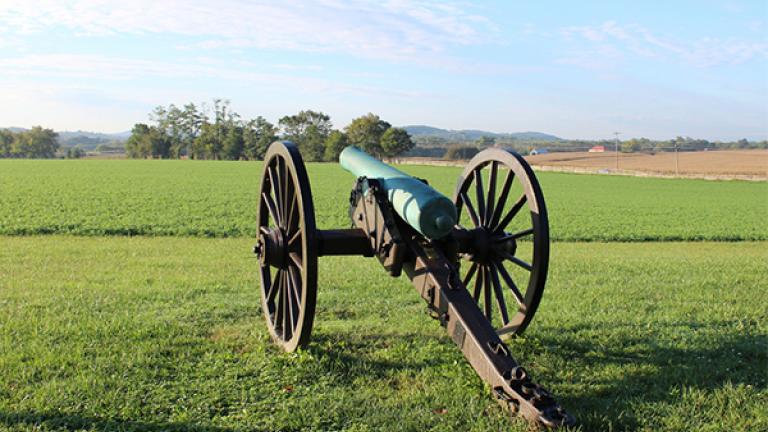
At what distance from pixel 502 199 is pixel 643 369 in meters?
1.69

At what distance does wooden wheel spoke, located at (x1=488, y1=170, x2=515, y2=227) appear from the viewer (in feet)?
17.3

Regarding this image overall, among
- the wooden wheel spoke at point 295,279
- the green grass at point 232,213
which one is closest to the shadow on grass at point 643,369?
the wooden wheel spoke at point 295,279

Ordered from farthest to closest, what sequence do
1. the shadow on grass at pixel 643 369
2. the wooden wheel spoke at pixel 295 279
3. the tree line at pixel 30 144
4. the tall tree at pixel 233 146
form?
the tree line at pixel 30 144
the tall tree at pixel 233 146
the wooden wheel spoke at pixel 295 279
the shadow on grass at pixel 643 369

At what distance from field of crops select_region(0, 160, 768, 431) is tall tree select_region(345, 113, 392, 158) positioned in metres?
81.2

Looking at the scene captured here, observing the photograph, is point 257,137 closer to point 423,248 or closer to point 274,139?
point 274,139

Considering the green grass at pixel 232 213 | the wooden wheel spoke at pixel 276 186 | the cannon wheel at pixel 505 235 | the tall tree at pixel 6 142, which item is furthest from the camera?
the tall tree at pixel 6 142

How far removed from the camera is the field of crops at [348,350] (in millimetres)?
4082

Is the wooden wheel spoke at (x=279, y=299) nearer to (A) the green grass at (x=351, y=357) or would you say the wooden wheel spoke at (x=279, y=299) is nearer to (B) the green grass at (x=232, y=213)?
(A) the green grass at (x=351, y=357)

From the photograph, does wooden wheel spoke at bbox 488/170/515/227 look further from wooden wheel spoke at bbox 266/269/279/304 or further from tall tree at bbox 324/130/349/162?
tall tree at bbox 324/130/349/162

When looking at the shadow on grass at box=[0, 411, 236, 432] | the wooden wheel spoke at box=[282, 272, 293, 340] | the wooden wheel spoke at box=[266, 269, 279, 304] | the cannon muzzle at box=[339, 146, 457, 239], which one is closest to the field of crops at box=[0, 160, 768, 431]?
the shadow on grass at box=[0, 411, 236, 432]

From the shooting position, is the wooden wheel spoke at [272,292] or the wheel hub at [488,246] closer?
the wheel hub at [488,246]

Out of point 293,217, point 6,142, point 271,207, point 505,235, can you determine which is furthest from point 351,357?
point 6,142

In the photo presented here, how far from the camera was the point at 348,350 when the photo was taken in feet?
17.6

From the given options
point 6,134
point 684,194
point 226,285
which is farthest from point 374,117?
point 226,285
